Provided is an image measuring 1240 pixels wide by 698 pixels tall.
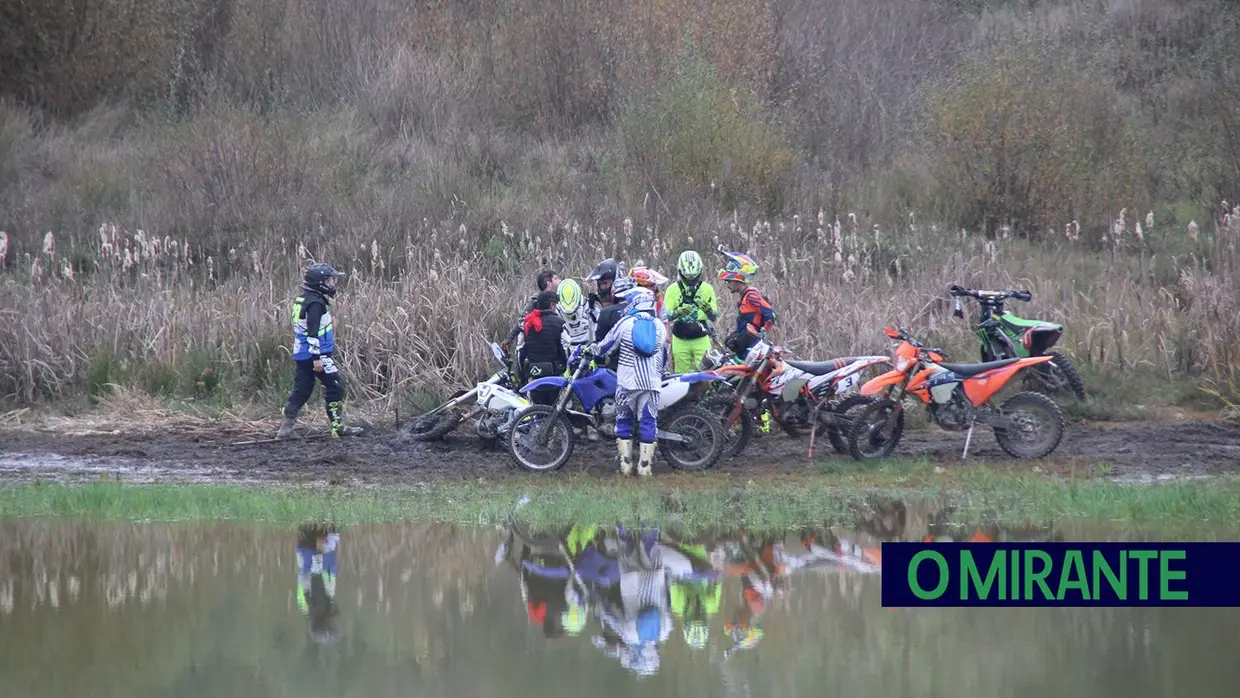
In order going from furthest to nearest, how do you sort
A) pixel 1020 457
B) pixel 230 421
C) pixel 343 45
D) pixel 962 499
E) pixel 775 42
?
pixel 343 45
pixel 775 42
pixel 230 421
pixel 1020 457
pixel 962 499

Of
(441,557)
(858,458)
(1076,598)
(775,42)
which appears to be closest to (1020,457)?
(858,458)

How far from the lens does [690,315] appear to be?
16047 millimetres

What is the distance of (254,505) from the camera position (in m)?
12.6

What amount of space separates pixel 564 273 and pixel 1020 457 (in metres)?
8.39

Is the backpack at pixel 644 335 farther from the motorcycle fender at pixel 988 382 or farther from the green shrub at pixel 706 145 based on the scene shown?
the green shrub at pixel 706 145

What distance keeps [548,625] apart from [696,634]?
0.93 meters

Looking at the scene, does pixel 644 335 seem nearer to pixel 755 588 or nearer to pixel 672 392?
pixel 672 392

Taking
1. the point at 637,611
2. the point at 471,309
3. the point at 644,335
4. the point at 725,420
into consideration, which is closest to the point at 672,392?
the point at 644,335

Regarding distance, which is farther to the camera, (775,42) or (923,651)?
(775,42)

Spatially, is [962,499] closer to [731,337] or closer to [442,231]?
[731,337]

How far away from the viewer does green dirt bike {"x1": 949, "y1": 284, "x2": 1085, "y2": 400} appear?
16688mm

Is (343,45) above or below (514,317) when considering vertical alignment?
above

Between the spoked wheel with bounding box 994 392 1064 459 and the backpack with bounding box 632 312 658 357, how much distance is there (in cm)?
394

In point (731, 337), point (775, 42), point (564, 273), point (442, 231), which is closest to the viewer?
point (731, 337)
